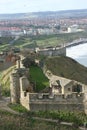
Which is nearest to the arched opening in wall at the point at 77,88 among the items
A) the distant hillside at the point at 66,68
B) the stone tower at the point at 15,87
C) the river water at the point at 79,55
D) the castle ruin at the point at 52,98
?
the castle ruin at the point at 52,98

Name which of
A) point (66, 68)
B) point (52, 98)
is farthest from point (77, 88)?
point (66, 68)

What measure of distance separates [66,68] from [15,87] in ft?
32.2

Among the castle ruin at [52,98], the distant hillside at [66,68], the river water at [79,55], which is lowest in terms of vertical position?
the river water at [79,55]

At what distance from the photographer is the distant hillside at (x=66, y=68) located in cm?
2677

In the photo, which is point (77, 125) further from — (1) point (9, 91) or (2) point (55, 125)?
(1) point (9, 91)

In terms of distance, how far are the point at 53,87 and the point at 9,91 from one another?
8.43 ft

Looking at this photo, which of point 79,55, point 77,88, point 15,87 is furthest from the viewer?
point 79,55

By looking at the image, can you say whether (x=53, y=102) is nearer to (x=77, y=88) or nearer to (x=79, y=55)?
(x=77, y=88)

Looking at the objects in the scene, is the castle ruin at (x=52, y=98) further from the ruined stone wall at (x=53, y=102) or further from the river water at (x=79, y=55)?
the river water at (x=79, y=55)

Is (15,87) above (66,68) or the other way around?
above

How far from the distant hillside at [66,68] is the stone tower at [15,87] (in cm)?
580

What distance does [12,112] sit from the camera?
19156 millimetres

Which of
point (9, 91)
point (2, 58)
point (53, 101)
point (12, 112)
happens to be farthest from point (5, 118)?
point (2, 58)

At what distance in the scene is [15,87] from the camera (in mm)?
20062
